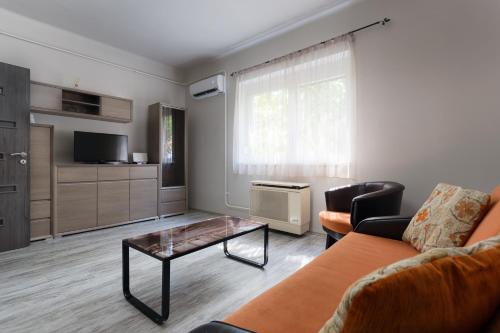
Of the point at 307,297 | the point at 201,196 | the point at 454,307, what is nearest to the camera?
the point at 454,307

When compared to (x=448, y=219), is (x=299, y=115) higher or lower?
higher

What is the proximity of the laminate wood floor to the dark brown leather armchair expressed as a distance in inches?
18.2

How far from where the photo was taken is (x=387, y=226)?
1682mm

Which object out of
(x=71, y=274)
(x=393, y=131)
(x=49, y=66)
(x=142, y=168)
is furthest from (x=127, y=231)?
(x=393, y=131)

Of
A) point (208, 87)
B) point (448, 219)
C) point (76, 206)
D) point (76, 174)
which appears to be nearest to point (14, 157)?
point (76, 174)

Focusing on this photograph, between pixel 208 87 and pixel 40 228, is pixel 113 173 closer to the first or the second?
pixel 40 228

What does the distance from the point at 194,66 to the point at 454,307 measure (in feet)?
16.6

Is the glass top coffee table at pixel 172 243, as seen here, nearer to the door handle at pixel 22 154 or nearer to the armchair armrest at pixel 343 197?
the armchair armrest at pixel 343 197

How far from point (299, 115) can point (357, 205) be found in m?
1.62

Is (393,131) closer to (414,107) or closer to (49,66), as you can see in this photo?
(414,107)

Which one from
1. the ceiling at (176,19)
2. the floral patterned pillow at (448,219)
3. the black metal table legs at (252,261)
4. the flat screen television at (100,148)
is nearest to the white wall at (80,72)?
the ceiling at (176,19)

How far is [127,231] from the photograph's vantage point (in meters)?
3.36

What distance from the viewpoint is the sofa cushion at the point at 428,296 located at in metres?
0.38

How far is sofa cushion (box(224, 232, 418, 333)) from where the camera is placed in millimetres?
800
